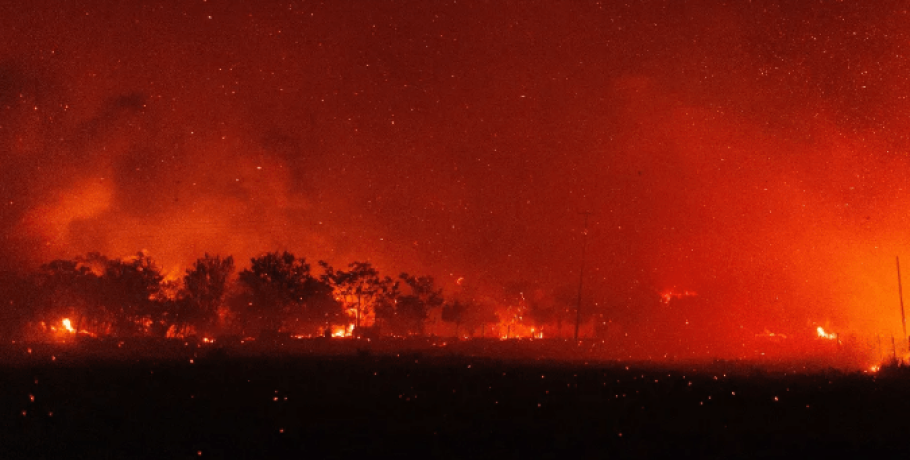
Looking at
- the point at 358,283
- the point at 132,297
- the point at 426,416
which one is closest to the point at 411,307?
the point at 358,283

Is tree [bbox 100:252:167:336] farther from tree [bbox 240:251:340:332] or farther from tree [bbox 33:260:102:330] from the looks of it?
tree [bbox 240:251:340:332]

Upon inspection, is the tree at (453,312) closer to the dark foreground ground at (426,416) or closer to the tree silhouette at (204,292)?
the tree silhouette at (204,292)

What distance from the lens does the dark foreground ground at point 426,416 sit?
1364 centimetres

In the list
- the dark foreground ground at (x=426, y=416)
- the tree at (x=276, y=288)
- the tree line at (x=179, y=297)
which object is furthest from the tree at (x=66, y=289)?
the dark foreground ground at (x=426, y=416)

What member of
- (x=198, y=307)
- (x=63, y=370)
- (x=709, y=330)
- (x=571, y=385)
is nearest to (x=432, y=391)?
(x=571, y=385)

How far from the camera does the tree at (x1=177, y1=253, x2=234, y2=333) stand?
237 ft

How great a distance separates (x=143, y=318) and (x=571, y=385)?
193ft

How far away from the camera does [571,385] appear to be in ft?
84.4

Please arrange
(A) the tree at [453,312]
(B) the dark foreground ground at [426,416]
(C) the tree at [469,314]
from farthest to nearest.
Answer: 1. (C) the tree at [469,314]
2. (A) the tree at [453,312]
3. (B) the dark foreground ground at [426,416]

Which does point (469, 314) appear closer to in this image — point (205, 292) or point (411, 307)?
point (411, 307)

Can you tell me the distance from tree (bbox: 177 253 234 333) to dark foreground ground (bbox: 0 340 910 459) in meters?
44.6

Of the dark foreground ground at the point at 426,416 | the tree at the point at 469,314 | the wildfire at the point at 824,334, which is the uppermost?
the tree at the point at 469,314

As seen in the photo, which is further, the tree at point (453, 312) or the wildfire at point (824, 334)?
the tree at point (453, 312)

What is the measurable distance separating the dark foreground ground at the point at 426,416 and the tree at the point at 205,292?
44.6m
